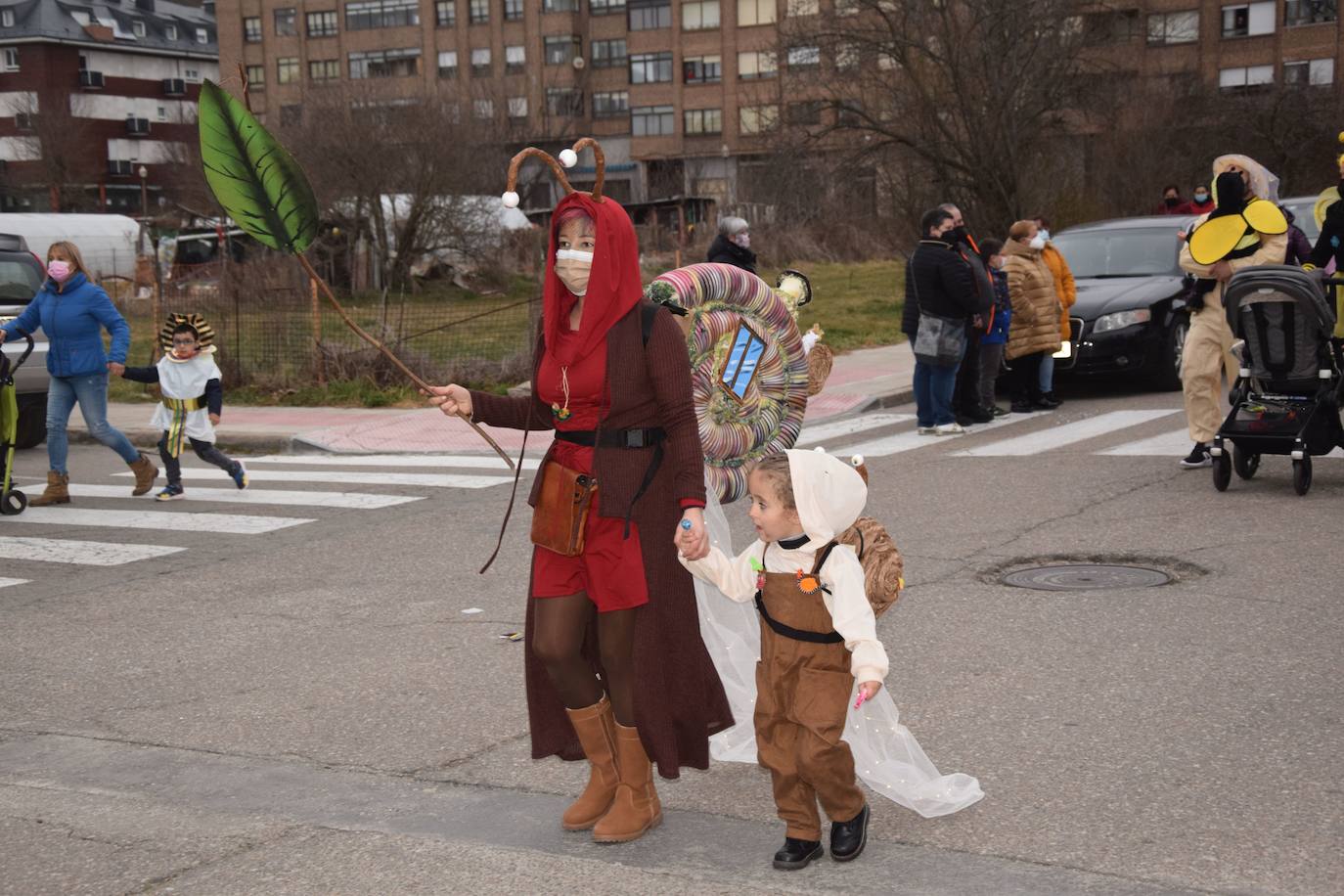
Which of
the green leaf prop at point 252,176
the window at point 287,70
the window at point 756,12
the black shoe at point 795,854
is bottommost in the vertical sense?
the black shoe at point 795,854

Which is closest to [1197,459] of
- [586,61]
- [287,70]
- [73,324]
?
[73,324]

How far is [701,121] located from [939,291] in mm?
72808

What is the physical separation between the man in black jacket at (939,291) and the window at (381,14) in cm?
7749

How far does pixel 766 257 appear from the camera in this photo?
41.0 metres

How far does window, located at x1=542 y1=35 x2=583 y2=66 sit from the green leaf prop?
271ft

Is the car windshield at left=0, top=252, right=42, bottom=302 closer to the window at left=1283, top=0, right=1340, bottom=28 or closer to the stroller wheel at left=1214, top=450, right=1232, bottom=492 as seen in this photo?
the stroller wheel at left=1214, top=450, right=1232, bottom=492

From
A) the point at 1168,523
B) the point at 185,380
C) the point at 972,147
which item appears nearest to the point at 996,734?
the point at 1168,523

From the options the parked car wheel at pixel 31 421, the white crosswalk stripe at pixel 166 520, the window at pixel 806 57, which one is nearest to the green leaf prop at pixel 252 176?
the white crosswalk stripe at pixel 166 520

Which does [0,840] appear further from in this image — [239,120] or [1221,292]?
[1221,292]

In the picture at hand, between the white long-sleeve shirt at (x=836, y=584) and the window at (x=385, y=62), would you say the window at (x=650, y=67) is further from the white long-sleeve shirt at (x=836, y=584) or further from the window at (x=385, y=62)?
the white long-sleeve shirt at (x=836, y=584)

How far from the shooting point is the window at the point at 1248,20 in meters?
65.9

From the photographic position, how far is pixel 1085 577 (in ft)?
26.5

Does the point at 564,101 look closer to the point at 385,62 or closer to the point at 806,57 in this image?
the point at 385,62

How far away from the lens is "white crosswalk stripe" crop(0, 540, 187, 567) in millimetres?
9852
